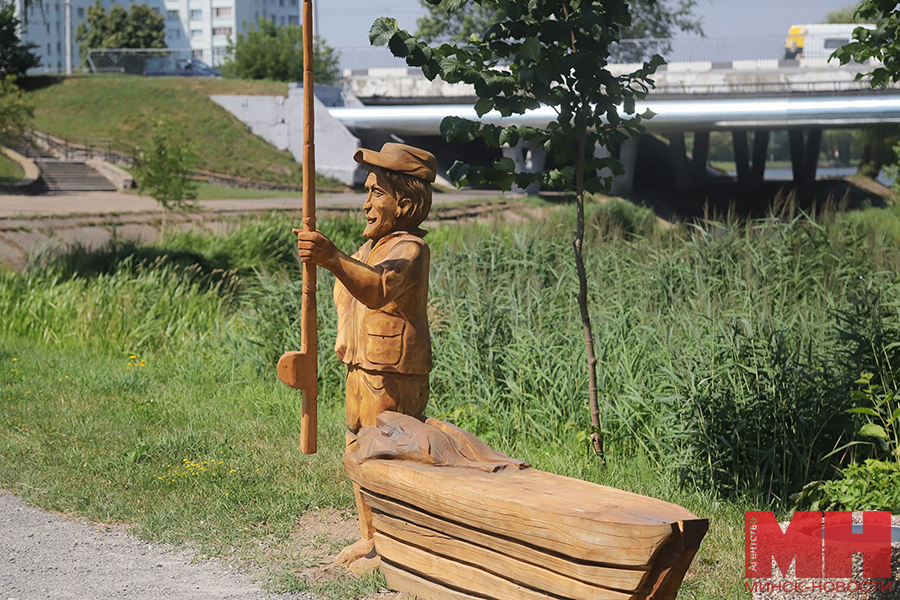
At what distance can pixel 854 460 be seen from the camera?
5.37 meters

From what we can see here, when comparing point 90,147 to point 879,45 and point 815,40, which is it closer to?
point 815,40

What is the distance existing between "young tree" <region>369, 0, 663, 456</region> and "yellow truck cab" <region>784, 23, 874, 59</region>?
78.6ft

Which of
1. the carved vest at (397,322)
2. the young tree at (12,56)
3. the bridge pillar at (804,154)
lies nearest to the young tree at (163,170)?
the carved vest at (397,322)

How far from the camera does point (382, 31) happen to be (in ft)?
15.0

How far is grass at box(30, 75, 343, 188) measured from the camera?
31.6m

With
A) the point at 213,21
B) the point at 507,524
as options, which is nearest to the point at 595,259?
the point at 507,524

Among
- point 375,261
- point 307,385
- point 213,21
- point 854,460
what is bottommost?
point 854,460

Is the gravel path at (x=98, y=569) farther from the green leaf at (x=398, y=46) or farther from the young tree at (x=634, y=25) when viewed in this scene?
the young tree at (x=634, y=25)

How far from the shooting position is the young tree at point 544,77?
4.89 meters

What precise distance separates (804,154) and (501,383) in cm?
3687

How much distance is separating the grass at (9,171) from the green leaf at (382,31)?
24592 mm

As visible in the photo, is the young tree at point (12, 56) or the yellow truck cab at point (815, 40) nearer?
the yellow truck cab at point (815, 40)

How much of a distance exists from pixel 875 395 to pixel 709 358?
1.06m

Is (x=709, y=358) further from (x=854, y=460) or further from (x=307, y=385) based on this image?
(x=307, y=385)
